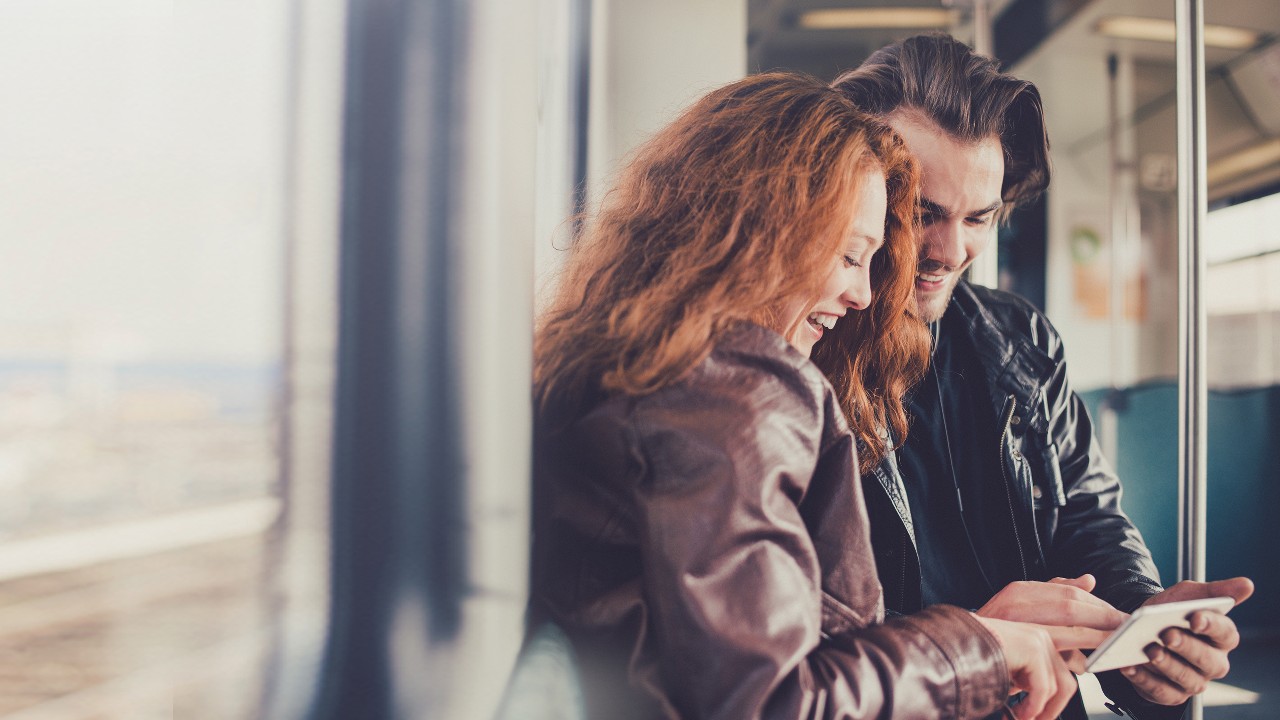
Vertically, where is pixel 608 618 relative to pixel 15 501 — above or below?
above

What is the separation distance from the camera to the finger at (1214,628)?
98cm

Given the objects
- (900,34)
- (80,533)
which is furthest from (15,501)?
(900,34)

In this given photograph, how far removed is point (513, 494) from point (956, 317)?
→ 110cm

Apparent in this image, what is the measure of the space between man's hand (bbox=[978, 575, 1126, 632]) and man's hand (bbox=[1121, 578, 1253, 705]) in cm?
7

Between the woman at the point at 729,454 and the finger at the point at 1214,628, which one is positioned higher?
the woman at the point at 729,454

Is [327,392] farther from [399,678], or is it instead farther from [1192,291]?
[1192,291]

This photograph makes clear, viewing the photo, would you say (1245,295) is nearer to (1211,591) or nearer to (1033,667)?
(1211,591)

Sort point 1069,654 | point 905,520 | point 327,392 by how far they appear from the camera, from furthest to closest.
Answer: point 905,520, point 1069,654, point 327,392

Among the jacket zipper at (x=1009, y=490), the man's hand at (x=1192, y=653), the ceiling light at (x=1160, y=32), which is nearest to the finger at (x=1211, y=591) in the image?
the man's hand at (x=1192, y=653)

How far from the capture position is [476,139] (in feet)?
2.12

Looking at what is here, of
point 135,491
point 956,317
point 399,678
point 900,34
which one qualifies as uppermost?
point 900,34

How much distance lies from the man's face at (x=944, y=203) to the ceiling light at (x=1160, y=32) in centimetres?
200

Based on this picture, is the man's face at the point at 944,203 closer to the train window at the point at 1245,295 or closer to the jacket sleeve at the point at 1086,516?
the jacket sleeve at the point at 1086,516

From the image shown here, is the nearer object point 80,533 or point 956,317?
point 956,317
